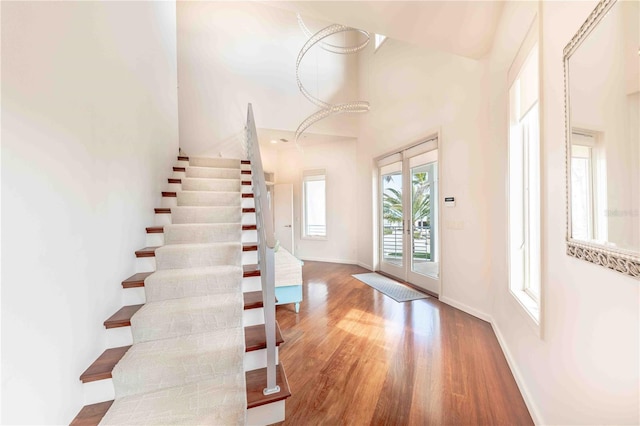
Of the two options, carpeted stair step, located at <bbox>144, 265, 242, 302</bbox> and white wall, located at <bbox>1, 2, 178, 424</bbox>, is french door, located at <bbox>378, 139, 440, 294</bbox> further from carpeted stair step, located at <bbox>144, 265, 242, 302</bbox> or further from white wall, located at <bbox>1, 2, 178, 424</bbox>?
white wall, located at <bbox>1, 2, 178, 424</bbox>

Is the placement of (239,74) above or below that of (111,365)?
above

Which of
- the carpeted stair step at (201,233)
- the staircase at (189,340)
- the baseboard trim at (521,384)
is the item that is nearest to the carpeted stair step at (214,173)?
the staircase at (189,340)

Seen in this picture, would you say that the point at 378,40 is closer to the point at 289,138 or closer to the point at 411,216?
the point at 289,138

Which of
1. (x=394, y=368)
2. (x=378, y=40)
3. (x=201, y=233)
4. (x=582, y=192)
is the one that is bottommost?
(x=394, y=368)

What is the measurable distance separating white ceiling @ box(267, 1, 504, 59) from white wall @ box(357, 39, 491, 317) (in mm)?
695

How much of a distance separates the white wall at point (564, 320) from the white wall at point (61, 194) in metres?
2.20

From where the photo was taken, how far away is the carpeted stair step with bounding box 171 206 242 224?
260 centimetres

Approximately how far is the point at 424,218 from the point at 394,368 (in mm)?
2581

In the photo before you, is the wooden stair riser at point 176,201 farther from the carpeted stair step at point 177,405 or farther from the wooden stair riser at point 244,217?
the carpeted stair step at point 177,405

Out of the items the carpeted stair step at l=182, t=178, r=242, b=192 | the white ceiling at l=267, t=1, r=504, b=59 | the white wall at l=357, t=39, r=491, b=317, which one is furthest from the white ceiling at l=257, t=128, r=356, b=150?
the white ceiling at l=267, t=1, r=504, b=59

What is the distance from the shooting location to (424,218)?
4.02 metres

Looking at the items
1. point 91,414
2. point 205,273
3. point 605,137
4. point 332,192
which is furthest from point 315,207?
point 605,137

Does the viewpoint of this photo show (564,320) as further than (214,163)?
No

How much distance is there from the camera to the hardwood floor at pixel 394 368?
1541 millimetres
